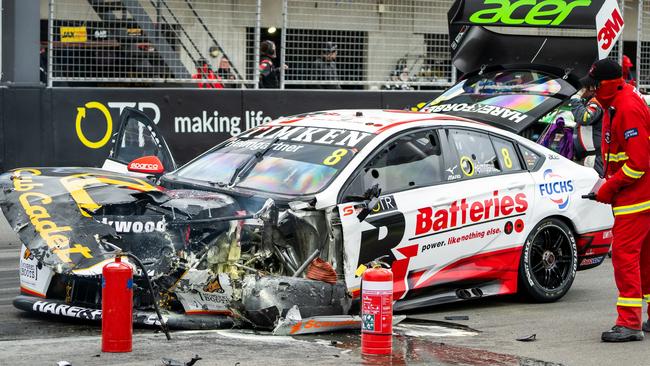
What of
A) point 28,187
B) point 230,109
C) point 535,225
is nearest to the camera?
point 28,187

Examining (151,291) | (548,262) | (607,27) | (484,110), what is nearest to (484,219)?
(548,262)

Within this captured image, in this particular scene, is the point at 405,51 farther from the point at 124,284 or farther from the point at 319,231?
the point at 124,284

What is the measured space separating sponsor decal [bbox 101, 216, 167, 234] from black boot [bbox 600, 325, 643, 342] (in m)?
3.02

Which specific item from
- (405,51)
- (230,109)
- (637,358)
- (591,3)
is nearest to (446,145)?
(637,358)

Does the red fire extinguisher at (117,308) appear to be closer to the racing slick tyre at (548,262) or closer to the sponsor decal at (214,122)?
the racing slick tyre at (548,262)

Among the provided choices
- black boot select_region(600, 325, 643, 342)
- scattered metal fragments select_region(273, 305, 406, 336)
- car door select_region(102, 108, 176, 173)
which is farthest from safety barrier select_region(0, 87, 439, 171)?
black boot select_region(600, 325, 643, 342)

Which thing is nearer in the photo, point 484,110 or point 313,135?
point 313,135

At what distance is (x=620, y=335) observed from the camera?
25.7 feet

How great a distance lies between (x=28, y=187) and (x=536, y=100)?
567 cm

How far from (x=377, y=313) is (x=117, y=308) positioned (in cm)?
152

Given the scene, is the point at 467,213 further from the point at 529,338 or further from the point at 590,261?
the point at 590,261

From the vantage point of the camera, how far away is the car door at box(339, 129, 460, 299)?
26.2 feet

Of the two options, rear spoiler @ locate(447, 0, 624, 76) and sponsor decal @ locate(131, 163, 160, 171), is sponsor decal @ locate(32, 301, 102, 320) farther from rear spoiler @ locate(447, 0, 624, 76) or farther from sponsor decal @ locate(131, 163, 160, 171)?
rear spoiler @ locate(447, 0, 624, 76)

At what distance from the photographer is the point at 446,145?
8945mm
